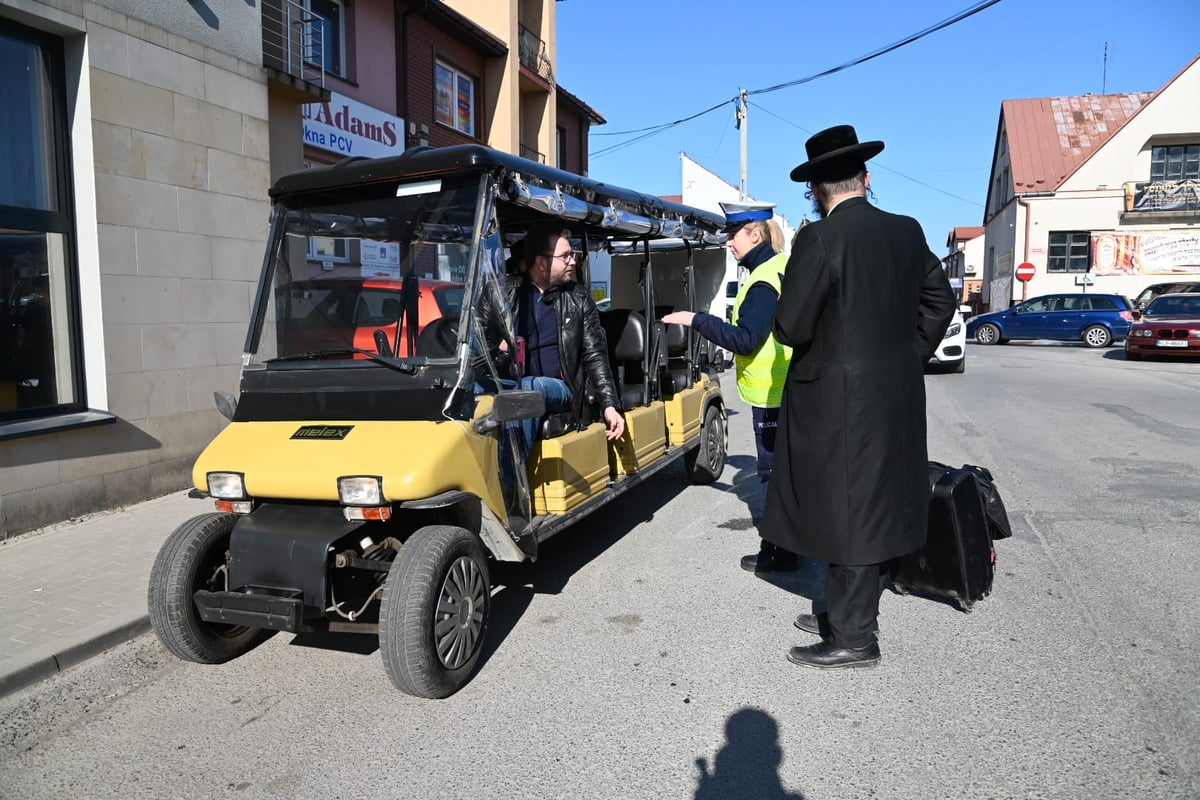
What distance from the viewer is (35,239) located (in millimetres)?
6012

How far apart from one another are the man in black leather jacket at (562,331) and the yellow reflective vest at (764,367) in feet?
2.50

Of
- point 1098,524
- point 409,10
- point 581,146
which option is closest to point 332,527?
point 1098,524

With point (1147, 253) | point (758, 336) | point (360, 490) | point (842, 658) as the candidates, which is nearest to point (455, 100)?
point (758, 336)

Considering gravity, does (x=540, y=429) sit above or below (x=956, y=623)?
above

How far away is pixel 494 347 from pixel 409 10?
12069mm

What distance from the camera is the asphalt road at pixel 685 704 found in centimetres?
294

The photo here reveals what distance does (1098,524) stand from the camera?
19.5ft

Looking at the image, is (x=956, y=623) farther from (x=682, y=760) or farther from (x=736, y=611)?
(x=682, y=760)

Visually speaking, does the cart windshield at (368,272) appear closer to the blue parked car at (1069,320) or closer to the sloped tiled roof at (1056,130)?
the blue parked car at (1069,320)

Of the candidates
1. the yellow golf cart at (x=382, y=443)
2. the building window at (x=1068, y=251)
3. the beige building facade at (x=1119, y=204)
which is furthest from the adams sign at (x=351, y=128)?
the building window at (x=1068, y=251)

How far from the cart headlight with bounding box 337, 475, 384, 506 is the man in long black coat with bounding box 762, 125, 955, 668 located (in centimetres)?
176

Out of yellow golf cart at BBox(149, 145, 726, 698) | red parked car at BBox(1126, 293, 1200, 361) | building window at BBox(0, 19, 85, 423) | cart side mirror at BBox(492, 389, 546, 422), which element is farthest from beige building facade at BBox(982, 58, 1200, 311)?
building window at BBox(0, 19, 85, 423)

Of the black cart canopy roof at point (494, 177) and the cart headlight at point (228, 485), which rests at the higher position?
the black cart canopy roof at point (494, 177)

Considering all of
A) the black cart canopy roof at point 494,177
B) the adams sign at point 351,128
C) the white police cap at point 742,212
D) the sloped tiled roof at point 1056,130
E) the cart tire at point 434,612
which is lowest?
the cart tire at point 434,612
